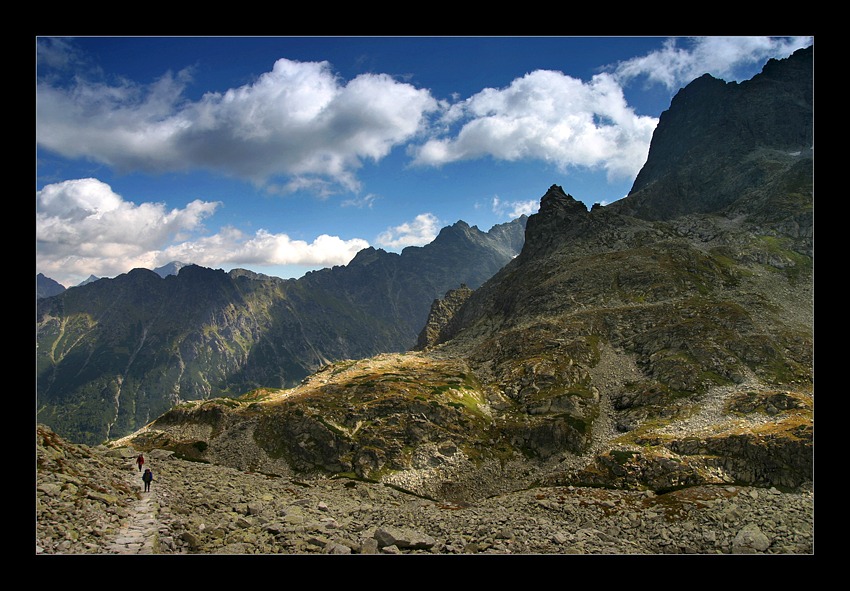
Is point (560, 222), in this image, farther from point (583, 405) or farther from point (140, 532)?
point (140, 532)

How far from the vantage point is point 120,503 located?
28234 millimetres

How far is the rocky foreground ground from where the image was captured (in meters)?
24.3

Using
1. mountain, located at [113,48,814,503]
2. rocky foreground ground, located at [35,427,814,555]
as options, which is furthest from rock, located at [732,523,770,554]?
mountain, located at [113,48,814,503]

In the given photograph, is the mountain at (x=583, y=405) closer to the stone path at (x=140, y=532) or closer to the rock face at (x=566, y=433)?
the rock face at (x=566, y=433)

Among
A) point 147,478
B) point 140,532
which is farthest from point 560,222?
point 140,532

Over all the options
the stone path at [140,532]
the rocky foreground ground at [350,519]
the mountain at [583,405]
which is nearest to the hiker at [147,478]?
the rocky foreground ground at [350,519]

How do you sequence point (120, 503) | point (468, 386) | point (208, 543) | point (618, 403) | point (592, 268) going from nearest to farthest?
point (208, 543), point (120, 503), point (618, 403), point (468, 386), point (592, 268)

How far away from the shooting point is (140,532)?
24.2 m

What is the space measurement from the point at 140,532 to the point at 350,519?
717 inches

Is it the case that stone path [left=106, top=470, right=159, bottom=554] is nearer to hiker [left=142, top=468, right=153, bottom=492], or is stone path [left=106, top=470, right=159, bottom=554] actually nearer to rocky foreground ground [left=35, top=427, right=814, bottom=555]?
rocky foreground ground [left=35, top=427, right=814, bottom=555]
